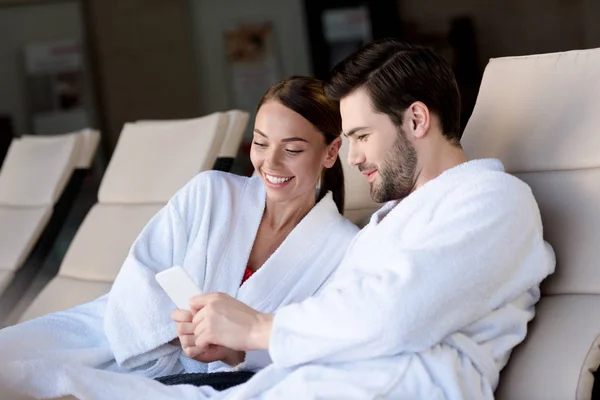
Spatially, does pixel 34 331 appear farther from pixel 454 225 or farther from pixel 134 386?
pixel 454 225

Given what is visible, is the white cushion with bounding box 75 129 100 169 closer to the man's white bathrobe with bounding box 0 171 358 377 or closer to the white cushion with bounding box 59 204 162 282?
the white cushion with bounding box 59 204 162 282

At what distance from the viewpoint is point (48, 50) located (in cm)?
645

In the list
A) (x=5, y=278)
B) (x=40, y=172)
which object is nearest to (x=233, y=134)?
(x=5, y=278)

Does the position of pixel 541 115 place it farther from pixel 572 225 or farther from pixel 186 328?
pixel 186 328

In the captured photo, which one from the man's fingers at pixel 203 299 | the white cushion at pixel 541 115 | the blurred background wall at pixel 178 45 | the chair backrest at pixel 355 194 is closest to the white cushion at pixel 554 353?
the white cushion at pixel 541 115

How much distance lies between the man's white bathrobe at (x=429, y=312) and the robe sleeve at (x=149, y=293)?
48 centimetres

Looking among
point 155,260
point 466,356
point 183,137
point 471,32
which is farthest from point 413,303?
point 471,32

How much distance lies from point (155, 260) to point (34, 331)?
0.99 feet

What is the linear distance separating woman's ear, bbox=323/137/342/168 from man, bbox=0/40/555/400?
0.39m

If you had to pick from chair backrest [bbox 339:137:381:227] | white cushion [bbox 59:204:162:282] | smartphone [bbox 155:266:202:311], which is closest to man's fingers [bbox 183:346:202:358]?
smartphone [bbox 155:266:202:311]

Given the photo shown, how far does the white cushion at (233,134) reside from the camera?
123 inches

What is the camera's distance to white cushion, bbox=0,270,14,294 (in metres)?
3.73

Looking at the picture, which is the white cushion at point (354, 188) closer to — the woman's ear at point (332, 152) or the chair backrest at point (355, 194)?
the chair backrest at point (355, 194)

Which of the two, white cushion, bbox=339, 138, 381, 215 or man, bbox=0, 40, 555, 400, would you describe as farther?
white cushion, bbox=339, 138, 381, 215
